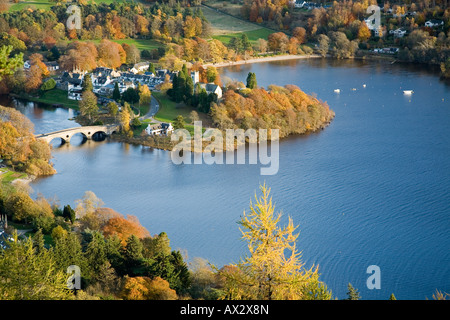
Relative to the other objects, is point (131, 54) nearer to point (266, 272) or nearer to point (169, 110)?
point (169, 110)

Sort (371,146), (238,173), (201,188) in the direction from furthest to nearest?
(371,146) → (238,173) → (201,188)

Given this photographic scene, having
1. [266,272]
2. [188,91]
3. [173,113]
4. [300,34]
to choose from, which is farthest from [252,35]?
[266,272]

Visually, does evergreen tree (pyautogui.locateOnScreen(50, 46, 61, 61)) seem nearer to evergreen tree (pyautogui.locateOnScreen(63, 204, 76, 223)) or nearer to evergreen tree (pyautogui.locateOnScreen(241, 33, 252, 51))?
evergreen tree (pyautogui.locateOnScreen(241, 33, 252, 51))

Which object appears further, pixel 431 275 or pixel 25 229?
pixel 25 229

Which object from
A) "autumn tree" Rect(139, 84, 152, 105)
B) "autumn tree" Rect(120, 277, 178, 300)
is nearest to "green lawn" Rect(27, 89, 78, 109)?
"autumn tree" Rect(139, 84, 152, 105)

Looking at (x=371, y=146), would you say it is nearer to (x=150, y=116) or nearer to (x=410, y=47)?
(x=150, y=116)
